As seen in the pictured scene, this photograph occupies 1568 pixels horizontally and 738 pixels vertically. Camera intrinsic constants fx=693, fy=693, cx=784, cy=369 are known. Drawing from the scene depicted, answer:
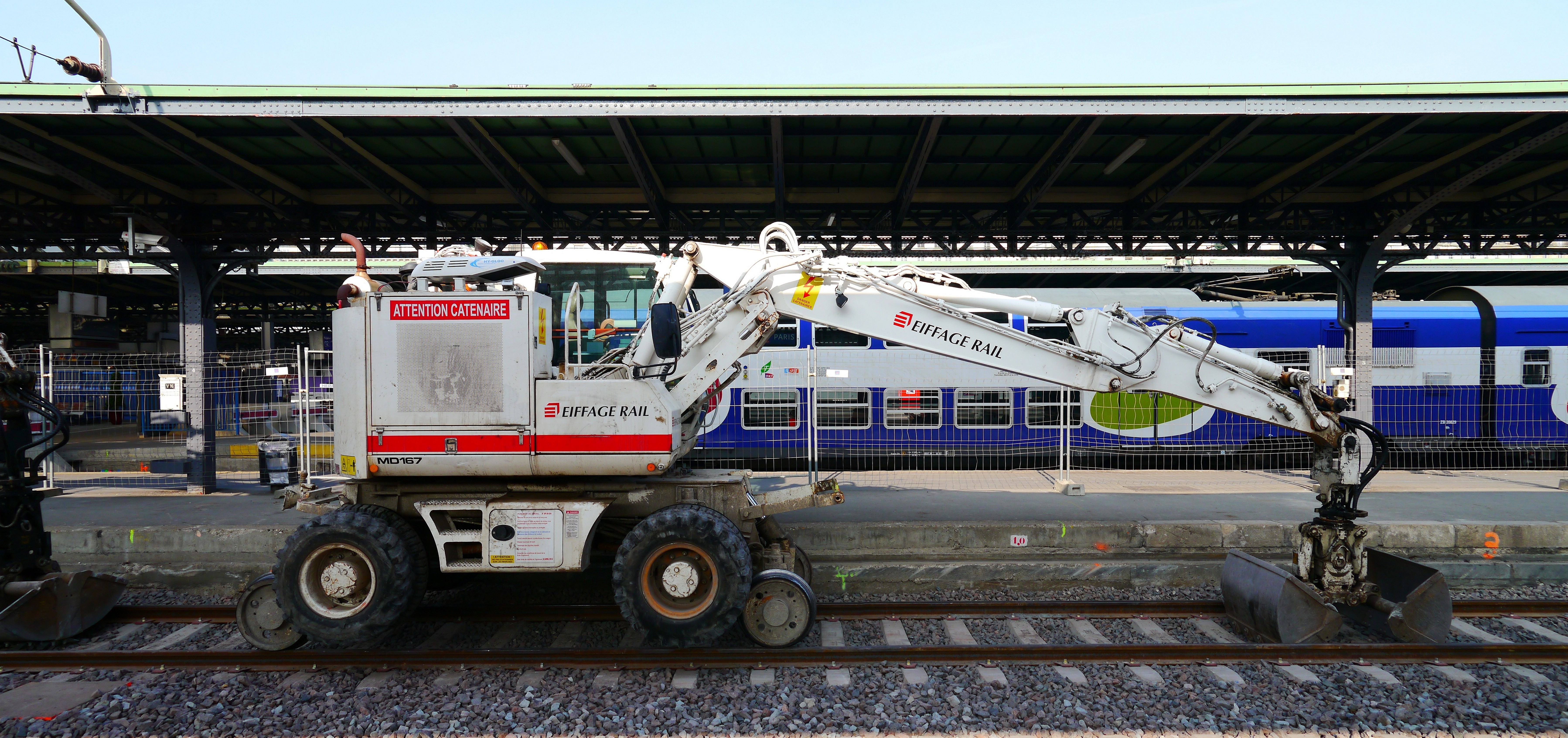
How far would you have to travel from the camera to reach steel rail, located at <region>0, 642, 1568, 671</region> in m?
5.00

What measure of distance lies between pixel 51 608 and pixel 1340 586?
10247 mm

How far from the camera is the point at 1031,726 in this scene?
410 cm

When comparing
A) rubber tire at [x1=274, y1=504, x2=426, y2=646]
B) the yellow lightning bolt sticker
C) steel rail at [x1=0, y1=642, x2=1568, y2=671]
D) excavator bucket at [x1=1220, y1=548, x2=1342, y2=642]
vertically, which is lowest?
steel rail at [x1=0, y1=642, x2=1568, y2=671]

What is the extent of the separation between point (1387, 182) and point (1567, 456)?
8014 mm

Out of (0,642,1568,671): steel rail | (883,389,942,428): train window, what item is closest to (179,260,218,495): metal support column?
(0,642,1568,671): steel rail

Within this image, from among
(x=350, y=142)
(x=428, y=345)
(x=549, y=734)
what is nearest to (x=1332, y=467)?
(x=549, y=734)

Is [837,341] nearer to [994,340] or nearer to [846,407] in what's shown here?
[846,407]

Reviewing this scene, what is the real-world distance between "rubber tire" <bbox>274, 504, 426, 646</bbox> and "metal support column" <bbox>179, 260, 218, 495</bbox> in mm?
7389

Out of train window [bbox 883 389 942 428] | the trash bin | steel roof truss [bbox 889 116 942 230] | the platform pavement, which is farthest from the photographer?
train window [bbox 883 389 942 428]

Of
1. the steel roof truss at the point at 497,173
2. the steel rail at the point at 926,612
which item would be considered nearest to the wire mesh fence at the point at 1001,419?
the steel roof truss at the point at 497,173

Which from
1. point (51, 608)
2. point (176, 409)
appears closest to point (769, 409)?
point (51, 608)

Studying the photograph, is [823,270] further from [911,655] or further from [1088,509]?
[1088,509]

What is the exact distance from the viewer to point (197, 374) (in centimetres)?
1051

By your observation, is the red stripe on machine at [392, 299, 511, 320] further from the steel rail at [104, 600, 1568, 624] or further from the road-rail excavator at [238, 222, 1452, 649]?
the steel rail at [104, 600, 1568, 624]
